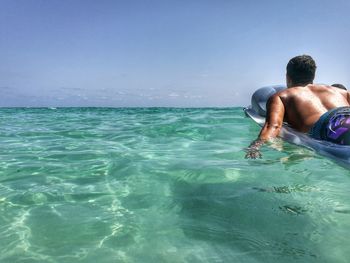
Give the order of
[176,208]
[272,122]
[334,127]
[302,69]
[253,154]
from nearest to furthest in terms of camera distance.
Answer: [176,208]
[253,154]
[334,127]
[272,122]
[302,69]

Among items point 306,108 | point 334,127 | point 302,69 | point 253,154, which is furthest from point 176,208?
point 302,69

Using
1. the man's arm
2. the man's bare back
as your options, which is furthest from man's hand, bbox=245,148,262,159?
the man's bare back

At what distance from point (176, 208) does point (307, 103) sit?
2154mm

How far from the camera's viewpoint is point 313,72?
4.30 meters

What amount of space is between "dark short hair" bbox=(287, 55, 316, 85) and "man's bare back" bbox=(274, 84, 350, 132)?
0.32 m

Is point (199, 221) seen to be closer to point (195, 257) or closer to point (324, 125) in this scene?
point (195, 257)

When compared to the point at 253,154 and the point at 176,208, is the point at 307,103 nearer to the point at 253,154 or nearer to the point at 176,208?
the point at 253,154

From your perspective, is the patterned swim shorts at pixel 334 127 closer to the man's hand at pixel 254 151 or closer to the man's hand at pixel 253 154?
the man's hand at pixel 254 151

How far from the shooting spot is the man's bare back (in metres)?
3.78

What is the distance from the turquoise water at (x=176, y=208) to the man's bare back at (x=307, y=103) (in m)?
0.32

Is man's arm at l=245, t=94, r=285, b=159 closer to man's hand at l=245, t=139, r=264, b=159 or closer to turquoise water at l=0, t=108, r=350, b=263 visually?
man's hand at l=245, t=139, r=264, b=159

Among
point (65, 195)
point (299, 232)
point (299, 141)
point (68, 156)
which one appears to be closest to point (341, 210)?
point (299, 232)

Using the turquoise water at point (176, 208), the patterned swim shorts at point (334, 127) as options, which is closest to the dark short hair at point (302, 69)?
the turquoise water at point (176, 208)

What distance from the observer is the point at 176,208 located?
8.18ft
